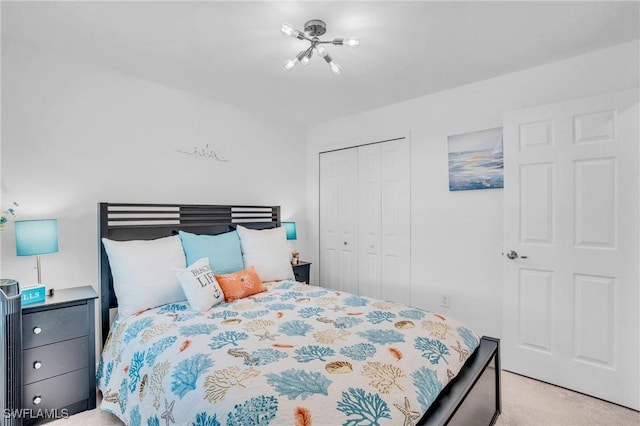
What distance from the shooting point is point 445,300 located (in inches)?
124

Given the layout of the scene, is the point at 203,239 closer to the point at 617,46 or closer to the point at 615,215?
the point at 615,215

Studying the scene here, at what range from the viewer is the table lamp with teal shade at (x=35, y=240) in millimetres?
2014

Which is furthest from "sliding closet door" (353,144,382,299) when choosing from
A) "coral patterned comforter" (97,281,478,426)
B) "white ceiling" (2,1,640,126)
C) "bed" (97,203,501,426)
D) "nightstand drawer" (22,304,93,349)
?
"nightstand drawer" (22,304,93,349)

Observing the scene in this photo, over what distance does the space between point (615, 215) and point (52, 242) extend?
3.77 m

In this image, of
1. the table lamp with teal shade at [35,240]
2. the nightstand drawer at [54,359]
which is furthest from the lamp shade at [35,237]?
the nightstand drawer at [54,359]

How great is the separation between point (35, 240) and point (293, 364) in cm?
185

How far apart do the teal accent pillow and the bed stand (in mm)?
436

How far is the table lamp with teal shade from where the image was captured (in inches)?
79.3

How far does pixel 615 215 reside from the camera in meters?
2.25

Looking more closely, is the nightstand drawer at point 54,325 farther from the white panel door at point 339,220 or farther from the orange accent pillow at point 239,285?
the white panel door at point 339,220

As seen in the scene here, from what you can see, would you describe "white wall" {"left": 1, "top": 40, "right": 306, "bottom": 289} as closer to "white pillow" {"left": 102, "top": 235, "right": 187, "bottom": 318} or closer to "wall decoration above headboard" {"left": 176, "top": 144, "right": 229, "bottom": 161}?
"wall decoration above headboard" {"left": 176, "top": 144, "right": 229, "bottom": 161}

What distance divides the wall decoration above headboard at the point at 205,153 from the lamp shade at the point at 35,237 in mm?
1252

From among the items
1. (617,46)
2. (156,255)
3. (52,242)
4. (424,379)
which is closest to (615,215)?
(617,46)

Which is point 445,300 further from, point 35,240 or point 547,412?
point 35,240
